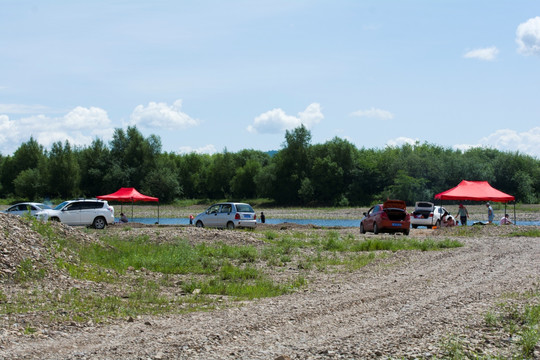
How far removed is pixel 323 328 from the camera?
816 cm

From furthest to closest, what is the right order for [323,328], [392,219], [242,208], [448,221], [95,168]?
[95,168] < [448,221] < [242,208] < [392,219] < [323,328]

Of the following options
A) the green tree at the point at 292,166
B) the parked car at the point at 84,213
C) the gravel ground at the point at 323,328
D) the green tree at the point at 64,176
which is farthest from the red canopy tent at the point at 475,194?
the green tree at the point at 64,176

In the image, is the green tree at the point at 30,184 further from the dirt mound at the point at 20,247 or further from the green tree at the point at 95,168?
the dirt mound at the point at 20,247

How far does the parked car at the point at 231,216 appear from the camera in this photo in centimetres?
3130

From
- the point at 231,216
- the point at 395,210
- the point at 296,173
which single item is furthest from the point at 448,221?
the point at 296,173

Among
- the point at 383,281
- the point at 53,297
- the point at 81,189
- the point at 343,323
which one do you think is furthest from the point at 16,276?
the point at 81,189

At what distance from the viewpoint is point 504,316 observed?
28.4ft

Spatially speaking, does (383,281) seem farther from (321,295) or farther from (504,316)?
(504,316)

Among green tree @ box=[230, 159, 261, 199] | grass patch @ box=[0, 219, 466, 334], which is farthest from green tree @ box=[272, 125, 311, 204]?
grass patch @ box=[0, 219, 466, 334]

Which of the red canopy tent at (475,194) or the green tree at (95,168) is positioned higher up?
the green tree at (95,168)

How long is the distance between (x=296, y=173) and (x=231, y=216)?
207 ft

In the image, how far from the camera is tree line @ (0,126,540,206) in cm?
8512

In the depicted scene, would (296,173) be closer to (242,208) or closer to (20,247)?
(242,208)

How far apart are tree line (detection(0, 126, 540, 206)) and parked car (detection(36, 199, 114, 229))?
5635cm
